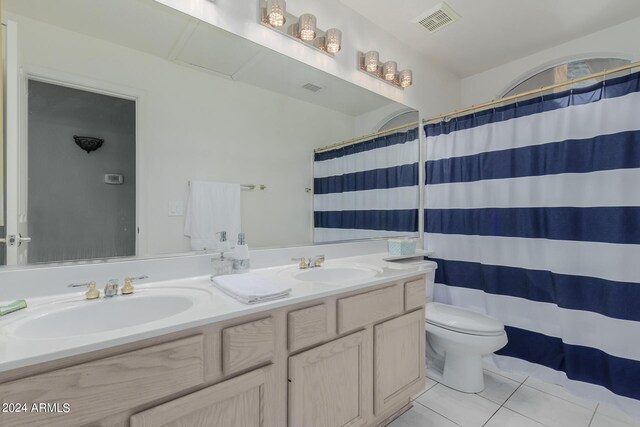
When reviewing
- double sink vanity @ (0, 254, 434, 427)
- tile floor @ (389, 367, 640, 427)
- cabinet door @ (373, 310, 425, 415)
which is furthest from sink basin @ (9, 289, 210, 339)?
tile floor @ (389, 367, 640, 427)

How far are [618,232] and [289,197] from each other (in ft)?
5.94

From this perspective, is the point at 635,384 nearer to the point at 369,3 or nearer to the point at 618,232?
the point at 618,232

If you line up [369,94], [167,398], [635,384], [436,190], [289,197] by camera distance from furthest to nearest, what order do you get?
[436,190] → [369,94] → [289,197] → [635,384] → [167,398]

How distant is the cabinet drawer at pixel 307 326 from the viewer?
1.04 meters

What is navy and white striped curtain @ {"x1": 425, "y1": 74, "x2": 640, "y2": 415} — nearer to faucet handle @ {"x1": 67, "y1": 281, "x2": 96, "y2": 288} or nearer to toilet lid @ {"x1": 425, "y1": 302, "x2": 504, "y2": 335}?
toilet lid @ {"x1": 425, "y1": 302, "x2": 504, "y2": 335}

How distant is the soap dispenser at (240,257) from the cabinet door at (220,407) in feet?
1.55

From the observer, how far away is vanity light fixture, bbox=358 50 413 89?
202 centimetres

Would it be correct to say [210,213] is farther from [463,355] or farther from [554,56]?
[554,56]

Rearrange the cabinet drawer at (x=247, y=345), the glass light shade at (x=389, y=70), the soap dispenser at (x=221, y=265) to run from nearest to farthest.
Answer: the cabinet drawer at (x=247, y=345), the soap dispenser at (x=221, y=265), the glass light shade at (x=389, y=70)

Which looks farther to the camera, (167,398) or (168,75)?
(168,75)

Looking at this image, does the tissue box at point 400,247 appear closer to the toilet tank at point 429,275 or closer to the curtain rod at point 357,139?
the toilet tank at point 429,275

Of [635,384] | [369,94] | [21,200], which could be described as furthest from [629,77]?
[21,200]

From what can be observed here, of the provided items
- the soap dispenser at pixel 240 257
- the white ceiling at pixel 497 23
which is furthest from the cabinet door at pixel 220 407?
the white ceiling at pixel 497 23

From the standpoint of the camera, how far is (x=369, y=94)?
2.09 meters
